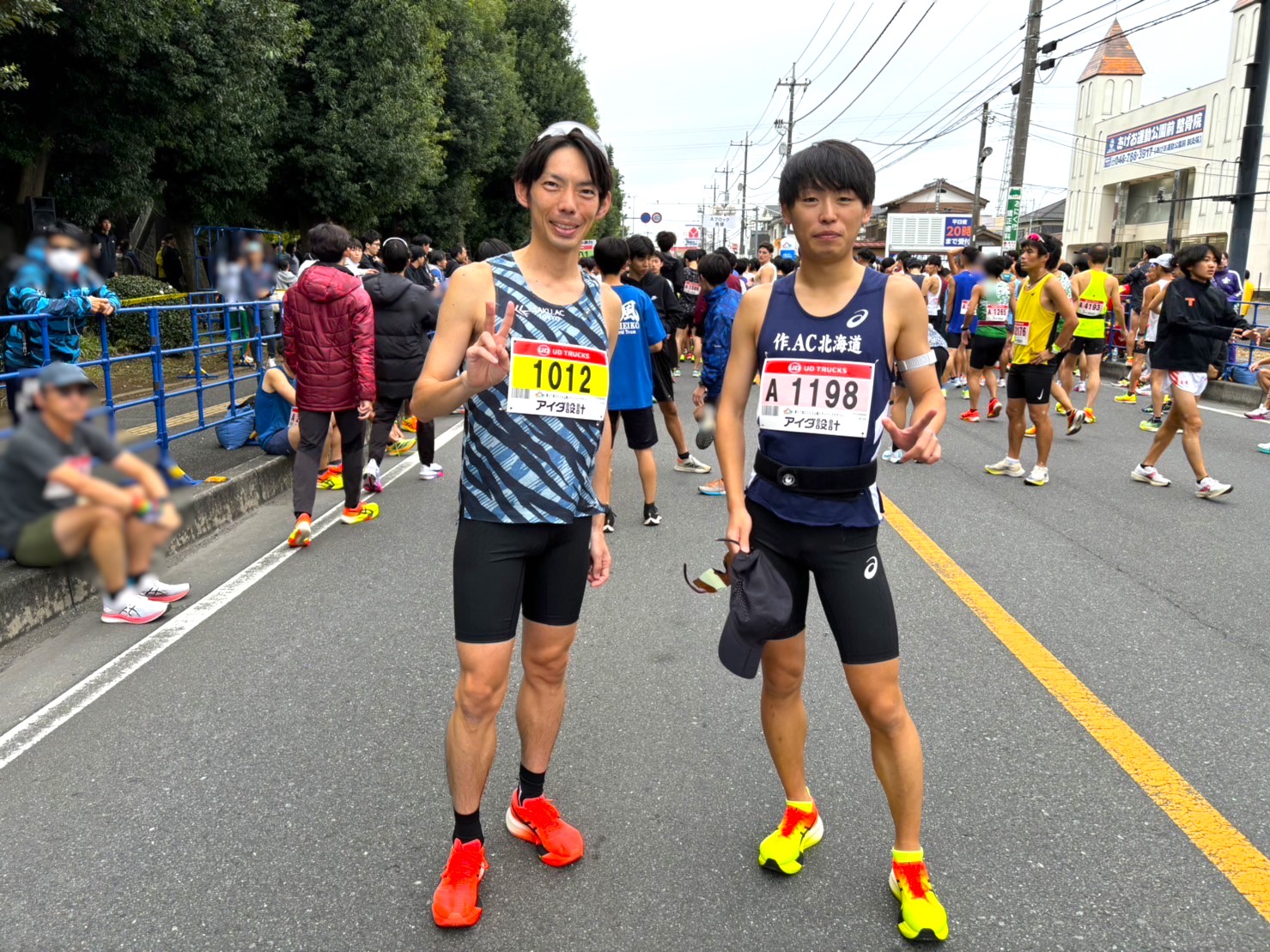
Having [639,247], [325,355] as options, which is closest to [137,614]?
[325,355]

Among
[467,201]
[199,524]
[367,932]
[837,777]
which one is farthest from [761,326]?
[467,201]

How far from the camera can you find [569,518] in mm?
2602

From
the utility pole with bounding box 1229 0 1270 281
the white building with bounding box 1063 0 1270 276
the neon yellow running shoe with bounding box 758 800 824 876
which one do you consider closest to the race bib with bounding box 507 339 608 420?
the neon yellow running shoe with bounding box 758 800 824 876

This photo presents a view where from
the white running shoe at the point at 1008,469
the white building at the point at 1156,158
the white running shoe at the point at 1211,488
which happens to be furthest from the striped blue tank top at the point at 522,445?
the white building at the point at 1156,158

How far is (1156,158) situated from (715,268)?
150 feet

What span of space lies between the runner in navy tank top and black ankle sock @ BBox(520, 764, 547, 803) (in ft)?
2.28

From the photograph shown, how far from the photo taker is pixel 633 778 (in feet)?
A: 10.7

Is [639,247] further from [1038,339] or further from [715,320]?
[1038,339]

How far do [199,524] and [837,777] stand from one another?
4.52m

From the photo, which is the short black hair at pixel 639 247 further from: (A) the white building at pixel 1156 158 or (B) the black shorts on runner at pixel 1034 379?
(A) the white building at pixel 1156 158

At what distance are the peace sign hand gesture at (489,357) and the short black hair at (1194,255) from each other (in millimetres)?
7149

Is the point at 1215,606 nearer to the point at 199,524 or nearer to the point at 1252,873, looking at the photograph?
the point at 1252,873

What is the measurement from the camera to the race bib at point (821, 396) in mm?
2533

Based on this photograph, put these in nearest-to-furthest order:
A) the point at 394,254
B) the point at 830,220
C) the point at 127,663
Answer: the point at 830,220 < the point at 127,663 < the point at 394,254
